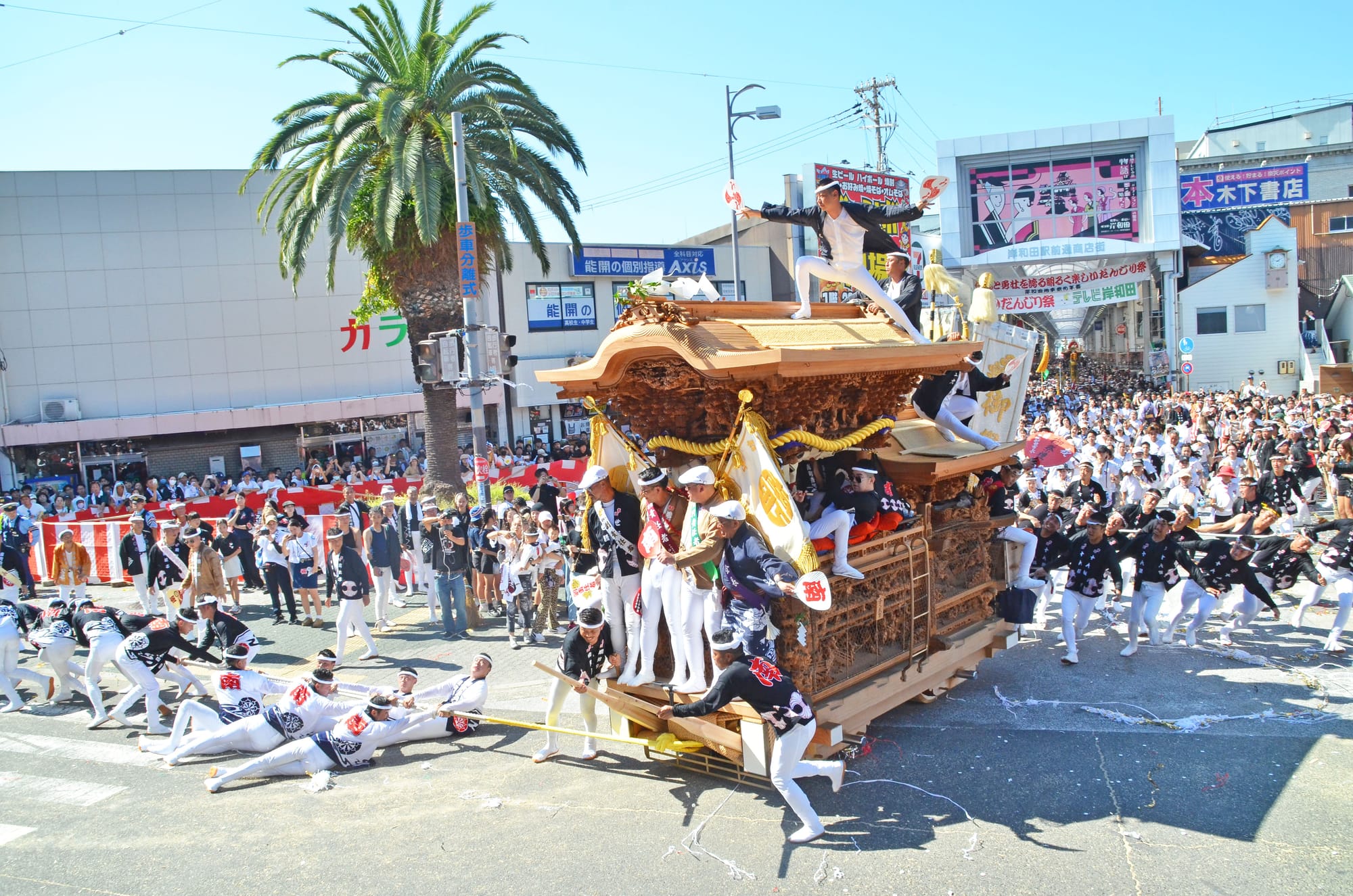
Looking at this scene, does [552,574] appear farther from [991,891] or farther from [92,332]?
[92,332]

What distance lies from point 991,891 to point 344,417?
25058 millimetres

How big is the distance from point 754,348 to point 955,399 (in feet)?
12.5

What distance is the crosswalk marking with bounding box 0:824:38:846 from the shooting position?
6504mm

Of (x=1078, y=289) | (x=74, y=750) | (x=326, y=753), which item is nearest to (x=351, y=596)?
(x=74, y=750)

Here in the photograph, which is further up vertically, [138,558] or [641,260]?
[641,260]

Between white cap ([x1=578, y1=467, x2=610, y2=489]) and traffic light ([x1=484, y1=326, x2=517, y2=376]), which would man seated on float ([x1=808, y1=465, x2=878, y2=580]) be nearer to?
white cap ([x1=578, y1=467, x2=610, y2=489])

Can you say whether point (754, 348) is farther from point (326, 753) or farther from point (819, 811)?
point (326, 753)

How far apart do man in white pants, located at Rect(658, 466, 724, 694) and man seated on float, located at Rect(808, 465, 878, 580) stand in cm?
80

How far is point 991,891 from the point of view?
514cm

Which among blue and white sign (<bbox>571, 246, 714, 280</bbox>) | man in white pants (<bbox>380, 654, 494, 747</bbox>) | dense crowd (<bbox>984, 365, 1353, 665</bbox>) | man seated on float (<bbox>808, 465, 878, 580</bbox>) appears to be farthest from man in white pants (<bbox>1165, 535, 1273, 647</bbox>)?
blue and white sign (<bbox>571, 246, 714, 280</bbox>)

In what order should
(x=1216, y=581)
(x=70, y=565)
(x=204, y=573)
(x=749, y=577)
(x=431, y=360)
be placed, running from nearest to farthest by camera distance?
1. (x=749, y=577)
2. (x=1216, y=581)
3. (x=204, y=573)
4. (x=431, y=360)
5. (x=70, y=565)

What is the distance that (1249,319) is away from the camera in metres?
33.0

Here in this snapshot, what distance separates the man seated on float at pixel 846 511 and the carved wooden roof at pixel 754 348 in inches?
35.6

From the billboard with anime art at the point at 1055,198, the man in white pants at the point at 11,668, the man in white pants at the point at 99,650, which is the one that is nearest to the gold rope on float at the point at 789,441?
the man in white pants at the point at 99,650
